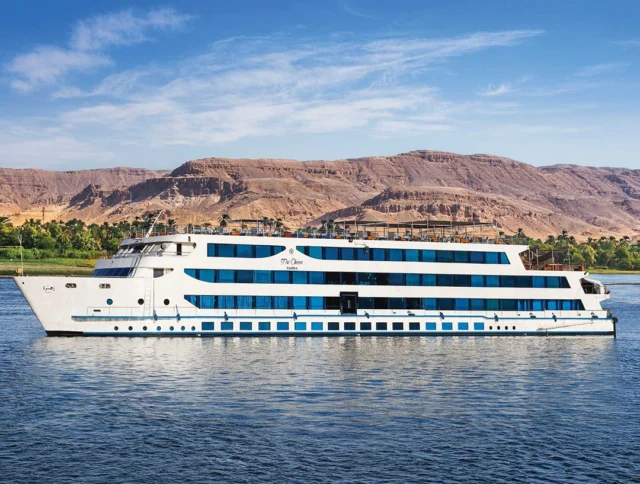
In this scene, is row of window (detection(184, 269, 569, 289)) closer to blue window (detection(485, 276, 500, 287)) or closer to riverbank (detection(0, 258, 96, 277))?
blue window (detection(485, 276, 500, 287))

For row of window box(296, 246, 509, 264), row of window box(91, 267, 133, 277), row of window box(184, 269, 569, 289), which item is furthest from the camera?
row of window box(296, 246, 509, 264)

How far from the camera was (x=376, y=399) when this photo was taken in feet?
112

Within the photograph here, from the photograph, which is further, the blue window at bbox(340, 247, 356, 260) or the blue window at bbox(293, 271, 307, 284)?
the blue window at bbox(340, 247, 356, 260)

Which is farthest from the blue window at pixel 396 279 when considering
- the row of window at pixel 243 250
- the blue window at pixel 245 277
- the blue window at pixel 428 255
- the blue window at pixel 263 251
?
the blue window at pixel 245 277

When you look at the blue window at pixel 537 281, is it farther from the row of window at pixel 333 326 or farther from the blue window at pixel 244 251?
the blue window at pixel 244 251

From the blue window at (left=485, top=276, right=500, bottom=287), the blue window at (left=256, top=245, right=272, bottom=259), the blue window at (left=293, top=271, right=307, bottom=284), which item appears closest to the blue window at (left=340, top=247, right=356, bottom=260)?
the blue window at (left=293, top=271, right=307, bottom=284)

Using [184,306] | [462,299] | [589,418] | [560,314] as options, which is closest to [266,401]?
[589,418]

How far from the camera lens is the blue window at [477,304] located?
54875mm

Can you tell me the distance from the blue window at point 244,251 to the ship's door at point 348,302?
660 centimetres

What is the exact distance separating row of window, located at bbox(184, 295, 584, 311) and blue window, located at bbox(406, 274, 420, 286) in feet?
3.39

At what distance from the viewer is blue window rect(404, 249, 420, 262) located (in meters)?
53.5

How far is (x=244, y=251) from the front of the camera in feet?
165

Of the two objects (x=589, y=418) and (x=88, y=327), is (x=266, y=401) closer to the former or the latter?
(x=589, y=418)

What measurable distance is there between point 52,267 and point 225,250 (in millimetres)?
99335
